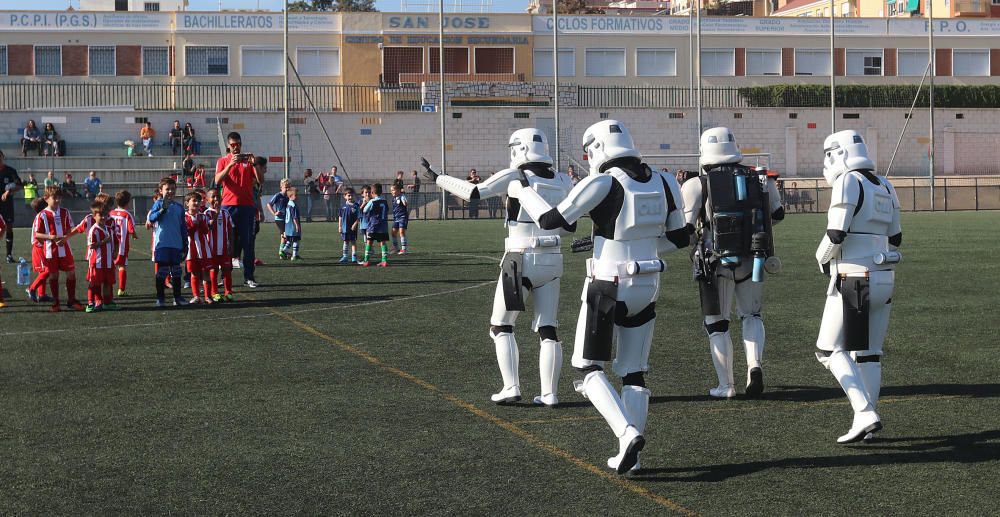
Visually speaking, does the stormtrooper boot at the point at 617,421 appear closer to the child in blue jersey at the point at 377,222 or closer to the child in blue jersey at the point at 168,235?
the child in blue jersey at the point at 168,235

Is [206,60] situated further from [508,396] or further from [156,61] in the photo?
[508,396]

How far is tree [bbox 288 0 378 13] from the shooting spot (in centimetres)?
9212

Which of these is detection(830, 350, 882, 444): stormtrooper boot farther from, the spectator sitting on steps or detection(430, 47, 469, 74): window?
detection(430, 47, 469, 74): window

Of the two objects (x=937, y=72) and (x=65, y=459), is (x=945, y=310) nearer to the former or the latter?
(x=65, y=459)

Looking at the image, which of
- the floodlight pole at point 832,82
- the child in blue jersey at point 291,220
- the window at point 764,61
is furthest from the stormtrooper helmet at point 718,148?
the window at point 764,61

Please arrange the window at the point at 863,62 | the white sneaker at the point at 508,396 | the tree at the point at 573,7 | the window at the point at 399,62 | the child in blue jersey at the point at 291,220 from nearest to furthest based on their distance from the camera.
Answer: the white sneaker at the point at 508,396 < the child in blue jersey at the point at 291,220 < the window at the point at 399,62 < the window at the point at 863,62 < the tree at the point at 573,7

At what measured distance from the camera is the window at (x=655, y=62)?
6625 centimetres

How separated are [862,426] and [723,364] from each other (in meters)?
1.96

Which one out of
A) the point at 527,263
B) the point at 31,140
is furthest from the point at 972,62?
the point at 527,263

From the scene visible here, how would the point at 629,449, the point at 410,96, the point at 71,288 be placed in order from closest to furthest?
the point at 629,449 → the point at 71,288 → the point at 410,96

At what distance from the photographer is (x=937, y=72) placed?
6931cm

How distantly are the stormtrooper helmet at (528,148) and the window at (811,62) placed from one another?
203 ft

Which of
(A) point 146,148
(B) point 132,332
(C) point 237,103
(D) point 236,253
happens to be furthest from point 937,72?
(B) point 132,332

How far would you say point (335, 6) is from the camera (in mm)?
96500
